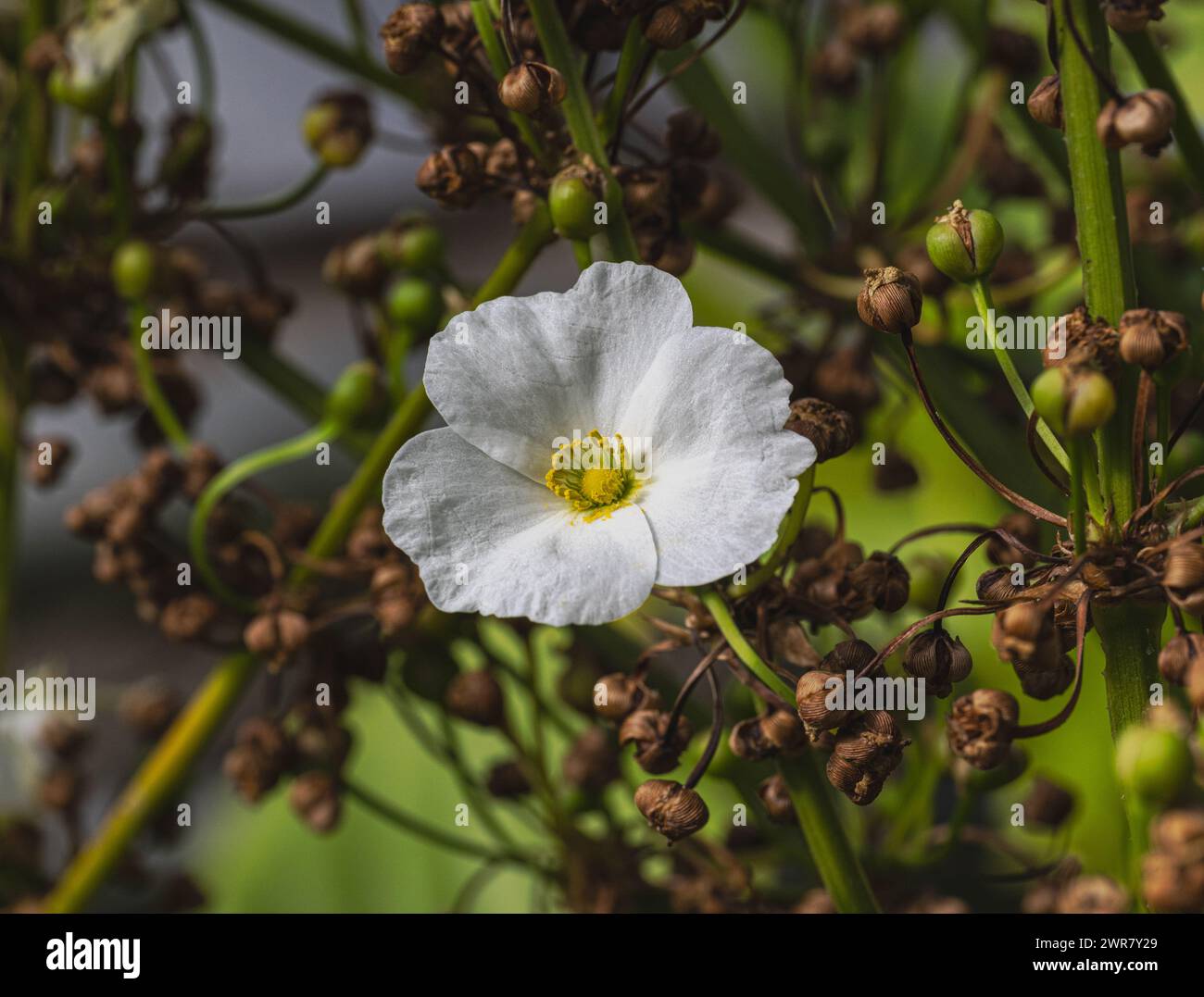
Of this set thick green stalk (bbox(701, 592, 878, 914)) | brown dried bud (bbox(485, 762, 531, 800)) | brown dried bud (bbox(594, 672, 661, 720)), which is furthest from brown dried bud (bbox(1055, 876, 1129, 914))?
brown dried bud (bbox(485, 762, 531, 800))

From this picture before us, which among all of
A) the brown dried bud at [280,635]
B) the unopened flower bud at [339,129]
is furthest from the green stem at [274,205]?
the brown dried bud at [280,635]

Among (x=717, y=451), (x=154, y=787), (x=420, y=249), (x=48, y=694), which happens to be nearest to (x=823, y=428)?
(x=717, y=451)

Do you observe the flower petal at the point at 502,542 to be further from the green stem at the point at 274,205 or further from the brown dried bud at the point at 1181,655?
the green stem at the point at 274,205

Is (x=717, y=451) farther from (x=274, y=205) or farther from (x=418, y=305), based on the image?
(x=274, y=205)

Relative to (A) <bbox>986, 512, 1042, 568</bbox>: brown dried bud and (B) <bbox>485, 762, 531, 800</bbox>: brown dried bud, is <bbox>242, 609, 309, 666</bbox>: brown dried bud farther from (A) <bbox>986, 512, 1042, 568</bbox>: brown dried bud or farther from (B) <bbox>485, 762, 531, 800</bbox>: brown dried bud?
(A) <bbox>986, 512, 1042, 568</bbox>: brown dried bud
